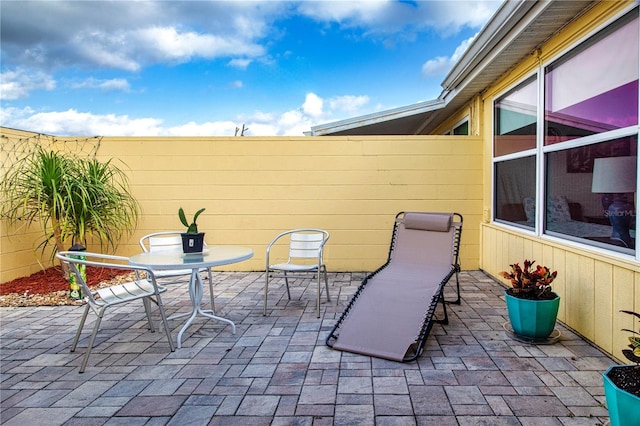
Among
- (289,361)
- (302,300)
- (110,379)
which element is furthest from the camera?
(302,300)

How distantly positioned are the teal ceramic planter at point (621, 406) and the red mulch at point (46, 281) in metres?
5.14

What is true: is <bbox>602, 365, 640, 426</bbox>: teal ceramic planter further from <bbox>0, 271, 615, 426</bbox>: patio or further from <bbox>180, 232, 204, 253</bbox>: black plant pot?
<bbox>180, 232, 204, 253</bbox>: black plant pot

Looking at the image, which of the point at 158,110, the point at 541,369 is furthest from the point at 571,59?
the point at 158,110

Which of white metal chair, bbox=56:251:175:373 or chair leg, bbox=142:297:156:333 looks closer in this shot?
white metal chair, bbox=56:251:175:373

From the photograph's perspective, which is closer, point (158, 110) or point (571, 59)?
point (571, 59)

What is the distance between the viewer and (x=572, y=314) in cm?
321

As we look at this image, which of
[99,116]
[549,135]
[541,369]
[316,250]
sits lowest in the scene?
[541,369]

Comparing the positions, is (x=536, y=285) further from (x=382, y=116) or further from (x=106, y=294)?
(x=382, y=116)

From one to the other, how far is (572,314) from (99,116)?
9.98 metres

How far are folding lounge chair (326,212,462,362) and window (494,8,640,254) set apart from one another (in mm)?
939

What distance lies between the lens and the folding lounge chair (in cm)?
283

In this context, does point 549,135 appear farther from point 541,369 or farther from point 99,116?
point 99,116

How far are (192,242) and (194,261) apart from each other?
1.28ft

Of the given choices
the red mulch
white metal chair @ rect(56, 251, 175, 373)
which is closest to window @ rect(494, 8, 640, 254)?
white metal chair @ rect(56, 251, 175, 373)
